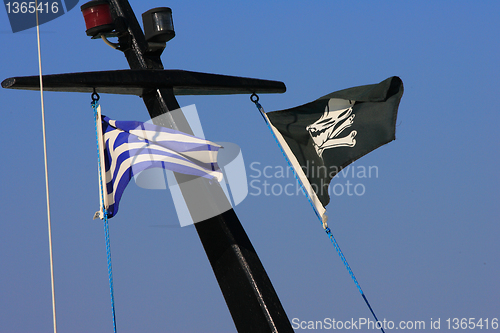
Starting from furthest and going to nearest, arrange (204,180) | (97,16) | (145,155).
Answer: (97,16)
(204,180)
(145,155)

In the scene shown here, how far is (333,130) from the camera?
20.4 feet

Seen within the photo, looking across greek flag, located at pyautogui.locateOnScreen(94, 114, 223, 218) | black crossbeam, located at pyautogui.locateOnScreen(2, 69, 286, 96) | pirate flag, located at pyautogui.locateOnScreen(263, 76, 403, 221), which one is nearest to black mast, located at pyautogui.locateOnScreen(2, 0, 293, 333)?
black crossbeam, located at pyautogui.locateOnScreen(2, 69, 286, 96)

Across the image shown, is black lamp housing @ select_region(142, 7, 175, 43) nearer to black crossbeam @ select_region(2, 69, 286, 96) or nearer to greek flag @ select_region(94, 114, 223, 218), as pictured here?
black crossbeam @ select_region(2, 69, 286, 96)

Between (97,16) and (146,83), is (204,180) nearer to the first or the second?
(146,83)

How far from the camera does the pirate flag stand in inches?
234

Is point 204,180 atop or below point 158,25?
below

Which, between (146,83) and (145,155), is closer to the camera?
(145,155)

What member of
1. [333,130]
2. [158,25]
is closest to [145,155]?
[158,25]

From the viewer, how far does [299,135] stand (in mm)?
6156

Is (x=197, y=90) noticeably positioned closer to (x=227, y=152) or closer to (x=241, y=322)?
(x=227, y=152)

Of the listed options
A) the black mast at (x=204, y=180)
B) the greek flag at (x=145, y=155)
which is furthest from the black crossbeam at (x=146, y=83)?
the greek flag at (x=145, y=155)

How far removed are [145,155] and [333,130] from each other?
79.8 inches

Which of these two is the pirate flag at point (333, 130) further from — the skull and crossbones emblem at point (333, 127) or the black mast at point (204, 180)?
the black mast at point (204, 180)

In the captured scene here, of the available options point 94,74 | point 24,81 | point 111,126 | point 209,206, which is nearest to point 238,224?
point 209,206
